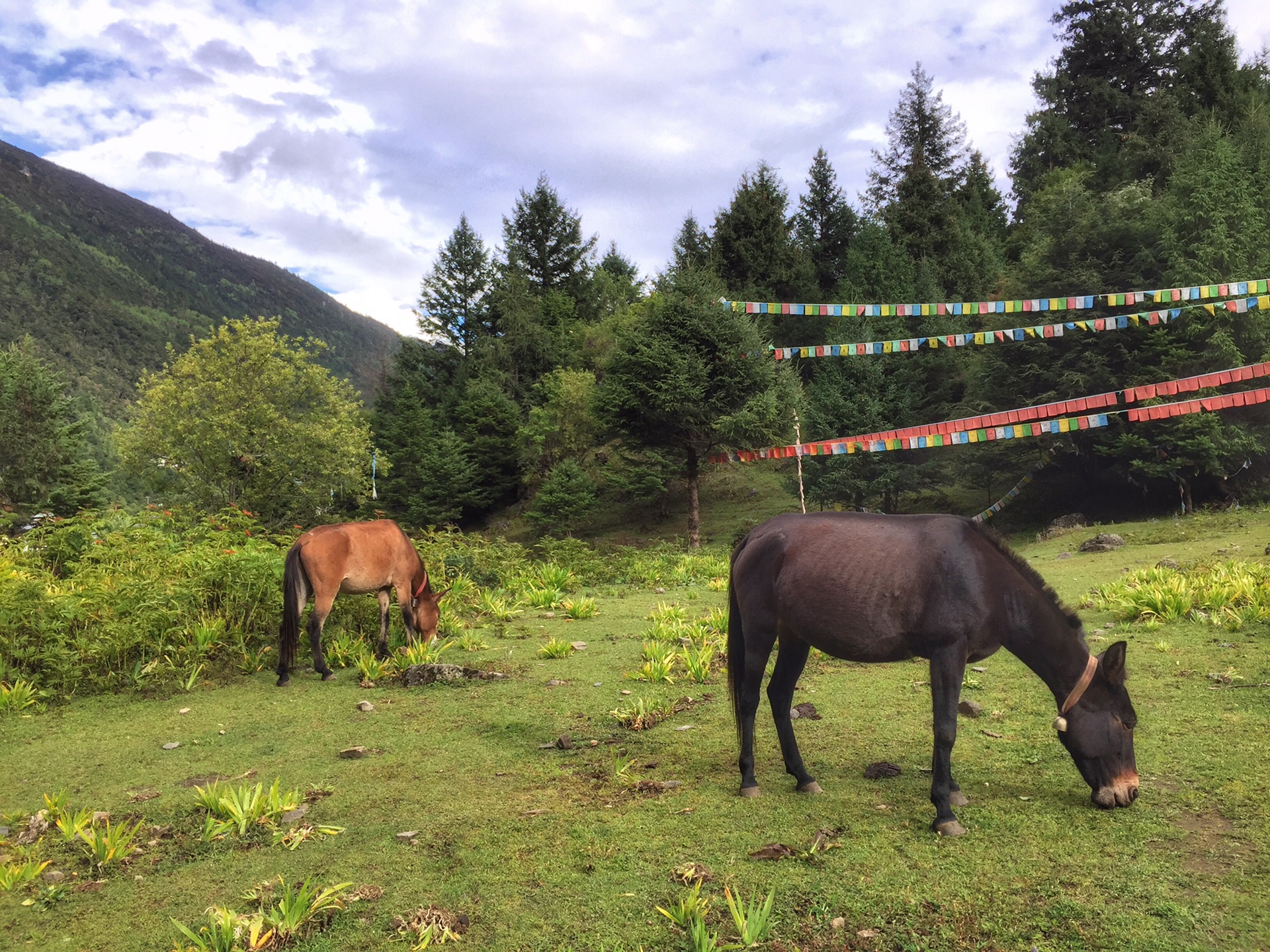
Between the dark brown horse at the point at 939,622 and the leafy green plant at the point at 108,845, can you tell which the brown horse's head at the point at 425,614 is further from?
the dark brown horse at the point at 939,622

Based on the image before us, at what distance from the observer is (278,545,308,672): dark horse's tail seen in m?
7.26

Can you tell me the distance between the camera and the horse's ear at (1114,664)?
384 cm

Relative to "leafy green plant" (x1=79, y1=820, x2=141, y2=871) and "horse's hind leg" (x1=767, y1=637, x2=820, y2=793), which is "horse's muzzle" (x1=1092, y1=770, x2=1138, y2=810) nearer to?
"horse's hind leg" (x1=767, y1=637, x2=820, y2=793)

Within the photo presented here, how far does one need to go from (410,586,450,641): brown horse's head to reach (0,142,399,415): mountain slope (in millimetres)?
48984

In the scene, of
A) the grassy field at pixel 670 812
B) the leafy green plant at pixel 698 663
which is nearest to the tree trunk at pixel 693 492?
the leafy green plant at pixel 698 663

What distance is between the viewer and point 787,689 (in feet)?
14.9

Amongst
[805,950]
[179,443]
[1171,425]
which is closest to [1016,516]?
[1171,425]

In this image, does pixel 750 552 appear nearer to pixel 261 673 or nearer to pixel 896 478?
pixel 261 673

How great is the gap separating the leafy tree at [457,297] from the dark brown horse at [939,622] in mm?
43217

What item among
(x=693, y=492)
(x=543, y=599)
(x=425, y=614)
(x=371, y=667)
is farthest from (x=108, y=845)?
(x=693, y=492)

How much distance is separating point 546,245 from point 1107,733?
4644 centimetres

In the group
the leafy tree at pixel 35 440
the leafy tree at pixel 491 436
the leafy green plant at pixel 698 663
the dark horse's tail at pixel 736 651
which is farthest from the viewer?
the leafy tree at pixel 491 436

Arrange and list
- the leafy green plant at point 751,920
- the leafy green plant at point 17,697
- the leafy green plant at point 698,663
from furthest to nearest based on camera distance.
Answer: the leafy green plant at point 698,663 < the leafy green plant at point 17,697 < the leafy green plant at point 751,920

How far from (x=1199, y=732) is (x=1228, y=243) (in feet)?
67.6
